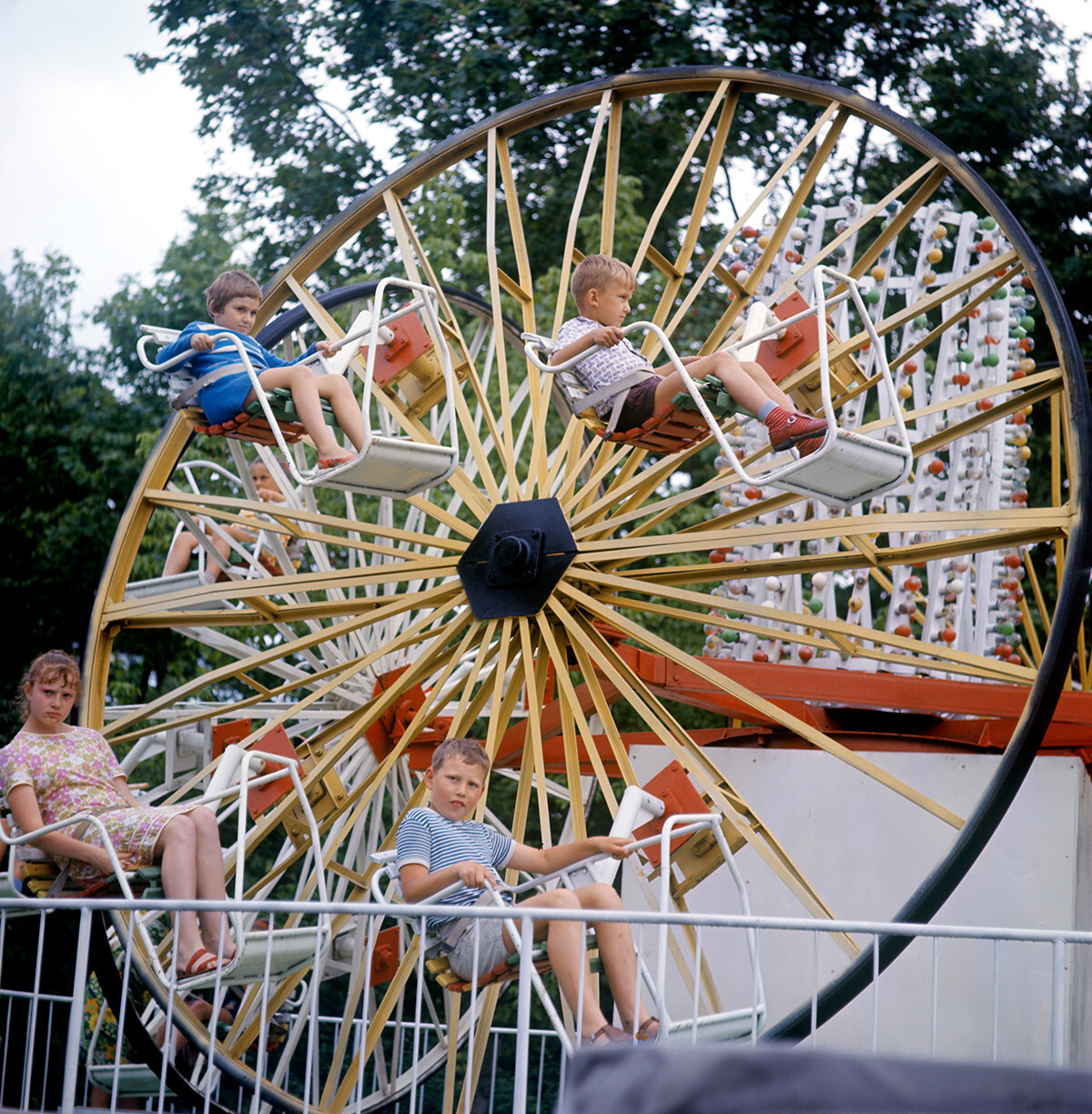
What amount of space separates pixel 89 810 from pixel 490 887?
1861mm

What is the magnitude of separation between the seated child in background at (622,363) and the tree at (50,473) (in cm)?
940

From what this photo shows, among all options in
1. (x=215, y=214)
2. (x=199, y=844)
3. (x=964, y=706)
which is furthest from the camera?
(x=215, y=214)

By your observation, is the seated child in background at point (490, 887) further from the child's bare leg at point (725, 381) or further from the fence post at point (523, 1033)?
the child's bare leg at point (725, 381)

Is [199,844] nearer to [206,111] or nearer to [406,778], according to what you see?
[406,778]

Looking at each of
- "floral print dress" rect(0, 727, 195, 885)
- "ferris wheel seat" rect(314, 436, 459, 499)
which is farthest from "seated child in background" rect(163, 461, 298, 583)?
"floral print dress" rect(0, 727, 195, 885)

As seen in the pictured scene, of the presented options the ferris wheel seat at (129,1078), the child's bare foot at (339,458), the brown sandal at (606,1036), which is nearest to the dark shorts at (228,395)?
the child's bare foot at (339,458)

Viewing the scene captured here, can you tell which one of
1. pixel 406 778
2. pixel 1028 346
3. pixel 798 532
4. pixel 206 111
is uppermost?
pixel 206 111

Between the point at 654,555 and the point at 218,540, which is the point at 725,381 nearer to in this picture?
the point at 654,555

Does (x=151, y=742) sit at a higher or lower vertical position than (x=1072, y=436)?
lower

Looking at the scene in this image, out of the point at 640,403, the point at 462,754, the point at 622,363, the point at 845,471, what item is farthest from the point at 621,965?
the point at 622,363

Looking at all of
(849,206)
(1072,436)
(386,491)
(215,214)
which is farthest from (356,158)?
(1072,436)

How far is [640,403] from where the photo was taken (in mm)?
6207

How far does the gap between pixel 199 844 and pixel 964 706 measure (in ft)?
11.6

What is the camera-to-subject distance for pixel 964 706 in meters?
6.94
